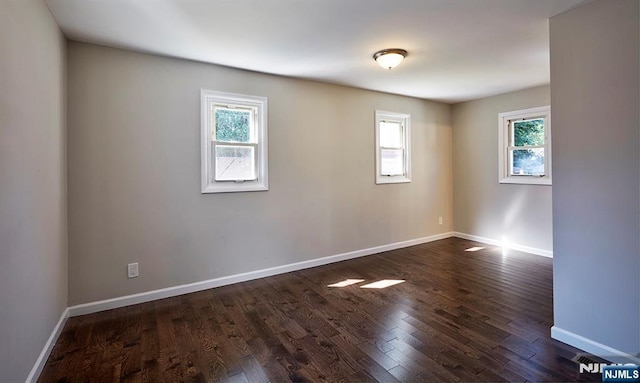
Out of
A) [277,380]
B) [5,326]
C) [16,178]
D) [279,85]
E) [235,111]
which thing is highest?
[279,85]

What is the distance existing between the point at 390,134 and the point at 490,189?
6.38 ft

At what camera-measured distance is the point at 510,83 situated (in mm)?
4219

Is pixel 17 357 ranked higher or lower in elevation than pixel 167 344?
higher

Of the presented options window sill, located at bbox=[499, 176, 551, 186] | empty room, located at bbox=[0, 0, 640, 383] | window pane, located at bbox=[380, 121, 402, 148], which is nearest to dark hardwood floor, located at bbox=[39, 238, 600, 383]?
empty room, located at bbox=[0, 0, 640, 383]

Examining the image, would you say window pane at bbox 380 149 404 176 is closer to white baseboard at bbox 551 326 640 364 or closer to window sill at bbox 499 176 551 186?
window sill at bbox 499 176 551 186

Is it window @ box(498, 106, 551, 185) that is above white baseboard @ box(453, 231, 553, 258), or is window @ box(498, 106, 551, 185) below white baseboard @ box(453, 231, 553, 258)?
above

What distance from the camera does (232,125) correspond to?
138 inches

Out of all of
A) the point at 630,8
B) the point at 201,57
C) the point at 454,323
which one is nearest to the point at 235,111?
the point at 201,57

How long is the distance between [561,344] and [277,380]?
6.64 feet

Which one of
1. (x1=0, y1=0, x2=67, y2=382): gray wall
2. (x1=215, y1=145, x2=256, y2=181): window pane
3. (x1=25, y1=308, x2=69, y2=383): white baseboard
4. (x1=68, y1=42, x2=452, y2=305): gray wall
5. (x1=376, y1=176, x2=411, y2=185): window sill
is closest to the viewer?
(x1=0, y1=0, x2=67, y2=382): gray wall

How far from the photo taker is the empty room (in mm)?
1907

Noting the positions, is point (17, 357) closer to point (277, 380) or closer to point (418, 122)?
point (277, 380)

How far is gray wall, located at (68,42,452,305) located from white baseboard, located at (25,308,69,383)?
0.73 feet

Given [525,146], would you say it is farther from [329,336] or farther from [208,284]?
[208,284]
